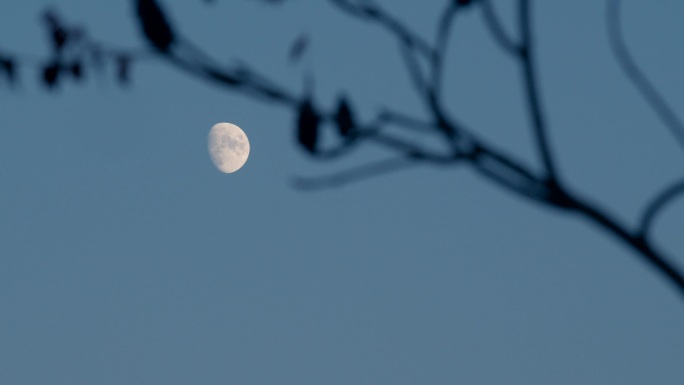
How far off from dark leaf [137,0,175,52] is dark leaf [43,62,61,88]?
33.9 inches

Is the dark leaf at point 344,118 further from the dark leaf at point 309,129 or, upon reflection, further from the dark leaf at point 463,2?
the dark leaf at point 463,2

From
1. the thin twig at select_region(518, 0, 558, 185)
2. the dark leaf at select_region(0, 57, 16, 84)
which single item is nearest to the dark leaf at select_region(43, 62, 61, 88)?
the dark leaf at select_region(0, 57, 16, 84)

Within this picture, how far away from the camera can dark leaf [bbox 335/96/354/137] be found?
3.39 m

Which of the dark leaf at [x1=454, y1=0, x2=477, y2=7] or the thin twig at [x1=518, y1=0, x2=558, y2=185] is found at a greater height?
the dark leaf at [x1=454, y1=0, x2=477, y2=7]

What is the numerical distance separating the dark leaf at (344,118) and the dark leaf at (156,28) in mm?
648

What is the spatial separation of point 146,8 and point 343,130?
85 centimetres

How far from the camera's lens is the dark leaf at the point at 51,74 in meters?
4.06

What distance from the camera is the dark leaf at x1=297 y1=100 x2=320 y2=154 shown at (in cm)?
337

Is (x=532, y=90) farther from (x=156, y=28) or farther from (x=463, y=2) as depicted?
(x=156, y=28)

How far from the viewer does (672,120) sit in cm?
318

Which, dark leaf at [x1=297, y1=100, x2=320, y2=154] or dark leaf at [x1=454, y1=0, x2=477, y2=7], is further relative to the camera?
dark leaf at [x1=454, y1=0, x2=477, y2=7]

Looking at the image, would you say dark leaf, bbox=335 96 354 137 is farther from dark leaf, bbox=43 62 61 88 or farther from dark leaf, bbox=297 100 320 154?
dark leaf, bbox=43 62 61 88

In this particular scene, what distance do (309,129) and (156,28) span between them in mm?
661

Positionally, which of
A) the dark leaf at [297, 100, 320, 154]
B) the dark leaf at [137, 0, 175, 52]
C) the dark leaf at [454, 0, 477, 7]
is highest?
the dark leaf at [454, 0, 477, 7]
